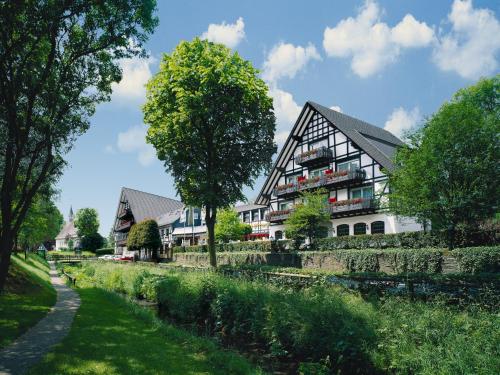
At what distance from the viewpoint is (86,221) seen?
9669cm

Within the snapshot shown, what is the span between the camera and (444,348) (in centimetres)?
631

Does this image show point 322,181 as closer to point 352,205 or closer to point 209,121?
point 352,205

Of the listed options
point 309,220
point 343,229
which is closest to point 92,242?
point 343,229

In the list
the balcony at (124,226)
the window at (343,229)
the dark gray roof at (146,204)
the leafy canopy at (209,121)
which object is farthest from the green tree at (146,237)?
the window at (343,229)

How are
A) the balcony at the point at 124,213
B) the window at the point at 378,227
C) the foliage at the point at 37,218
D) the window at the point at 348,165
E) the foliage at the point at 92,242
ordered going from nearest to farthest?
the foliage at the point at 37,218
the window at the point at 378,227
the window at the point at 348,165
the balcony at the point at 124,213
the foliage at the point at 92,242

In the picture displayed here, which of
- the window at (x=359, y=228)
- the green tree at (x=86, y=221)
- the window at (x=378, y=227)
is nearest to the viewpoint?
the window at (x=378, y=227)

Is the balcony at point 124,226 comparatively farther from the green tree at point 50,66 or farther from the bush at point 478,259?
the bush at point 478,259

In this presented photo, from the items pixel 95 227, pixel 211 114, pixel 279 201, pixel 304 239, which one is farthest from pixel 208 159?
pixel 95 227

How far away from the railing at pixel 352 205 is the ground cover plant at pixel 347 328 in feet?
70.2

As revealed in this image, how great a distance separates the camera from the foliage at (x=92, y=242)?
88688 millimetres

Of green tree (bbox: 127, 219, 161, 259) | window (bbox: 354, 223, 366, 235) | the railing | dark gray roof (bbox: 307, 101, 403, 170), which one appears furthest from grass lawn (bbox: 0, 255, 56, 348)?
green tree (bbox: 127, 219, 161, 259)

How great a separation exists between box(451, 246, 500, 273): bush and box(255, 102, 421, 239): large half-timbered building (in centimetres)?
859

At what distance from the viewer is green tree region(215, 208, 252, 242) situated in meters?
50.1

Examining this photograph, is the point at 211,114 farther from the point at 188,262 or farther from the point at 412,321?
the point at 188,262
